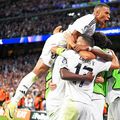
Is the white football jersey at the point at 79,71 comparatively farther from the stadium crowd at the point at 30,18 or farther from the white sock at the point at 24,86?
the stadium crowd at the point at 30,18

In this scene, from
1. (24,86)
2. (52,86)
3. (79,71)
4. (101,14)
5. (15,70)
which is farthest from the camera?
(15,70)

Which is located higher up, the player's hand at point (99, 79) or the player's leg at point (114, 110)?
the player's hand at point (99, 79)

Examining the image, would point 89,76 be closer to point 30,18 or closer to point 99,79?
point 99,79

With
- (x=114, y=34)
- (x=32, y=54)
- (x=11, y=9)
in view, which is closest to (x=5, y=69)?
(x=32, y=54)

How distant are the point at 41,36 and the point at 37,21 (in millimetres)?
2891

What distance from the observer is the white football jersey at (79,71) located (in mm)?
3641

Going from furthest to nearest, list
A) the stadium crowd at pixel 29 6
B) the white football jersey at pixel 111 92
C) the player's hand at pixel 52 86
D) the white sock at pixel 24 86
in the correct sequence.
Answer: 1. the stadium crowd at pixel 29 6
2. the white sock at pixel 24 86
3. the white football jersey at pixel 111 92
4. the player's hand at pixel 52 86

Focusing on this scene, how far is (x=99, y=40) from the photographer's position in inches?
167

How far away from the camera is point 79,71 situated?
3.65 m

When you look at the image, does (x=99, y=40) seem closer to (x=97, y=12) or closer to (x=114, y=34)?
(x=97, y=12)

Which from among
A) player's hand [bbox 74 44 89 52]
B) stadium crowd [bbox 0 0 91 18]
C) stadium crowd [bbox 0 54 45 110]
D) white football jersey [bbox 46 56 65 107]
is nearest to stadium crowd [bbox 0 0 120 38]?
stadium crowd [bbox 0 0 91 18]

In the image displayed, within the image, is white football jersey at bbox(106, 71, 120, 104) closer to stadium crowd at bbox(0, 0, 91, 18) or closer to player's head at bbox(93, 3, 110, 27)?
player's head at bbox(93, 3, 110, 27)

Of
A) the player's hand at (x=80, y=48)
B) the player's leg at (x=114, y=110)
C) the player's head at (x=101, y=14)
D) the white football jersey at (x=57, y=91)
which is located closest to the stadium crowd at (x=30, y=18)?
the player's leg at (x=114, y=110)

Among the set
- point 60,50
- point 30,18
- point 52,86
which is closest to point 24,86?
point 52,86
